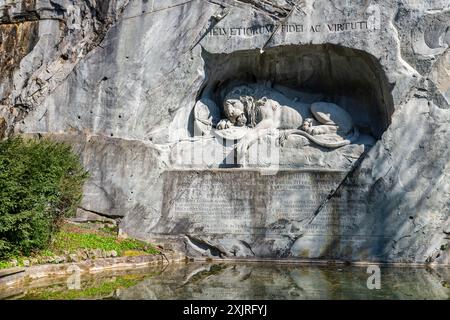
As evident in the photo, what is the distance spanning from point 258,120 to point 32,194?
6.15 meters

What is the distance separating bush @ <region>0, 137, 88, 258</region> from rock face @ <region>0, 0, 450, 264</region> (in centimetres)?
259

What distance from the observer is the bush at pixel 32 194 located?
28.0 feet

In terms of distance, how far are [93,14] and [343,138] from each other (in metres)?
6.96

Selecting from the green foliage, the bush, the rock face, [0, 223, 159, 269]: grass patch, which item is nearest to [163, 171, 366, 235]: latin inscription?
the rock face

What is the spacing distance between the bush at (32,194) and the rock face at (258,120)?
259 centimetres

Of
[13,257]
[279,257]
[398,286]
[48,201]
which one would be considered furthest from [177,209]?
[398,286]

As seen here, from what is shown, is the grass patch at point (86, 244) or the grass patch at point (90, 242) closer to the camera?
the grass patch at point (86, 244)

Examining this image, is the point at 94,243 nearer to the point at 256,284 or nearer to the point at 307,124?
the point at 256,284

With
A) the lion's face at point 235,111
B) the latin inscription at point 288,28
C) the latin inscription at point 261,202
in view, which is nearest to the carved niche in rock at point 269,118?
the lion's face at point 235,111

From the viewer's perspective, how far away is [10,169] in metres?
8.59

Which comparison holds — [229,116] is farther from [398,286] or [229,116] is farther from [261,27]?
[398,286]

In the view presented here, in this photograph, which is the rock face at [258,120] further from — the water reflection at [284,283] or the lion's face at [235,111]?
the water reflection at [284,283]

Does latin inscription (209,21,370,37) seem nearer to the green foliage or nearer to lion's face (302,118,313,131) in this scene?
lion's face (302,118,313,131)

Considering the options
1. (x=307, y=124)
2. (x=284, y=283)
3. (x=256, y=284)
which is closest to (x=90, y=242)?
(x=256, y=284)
